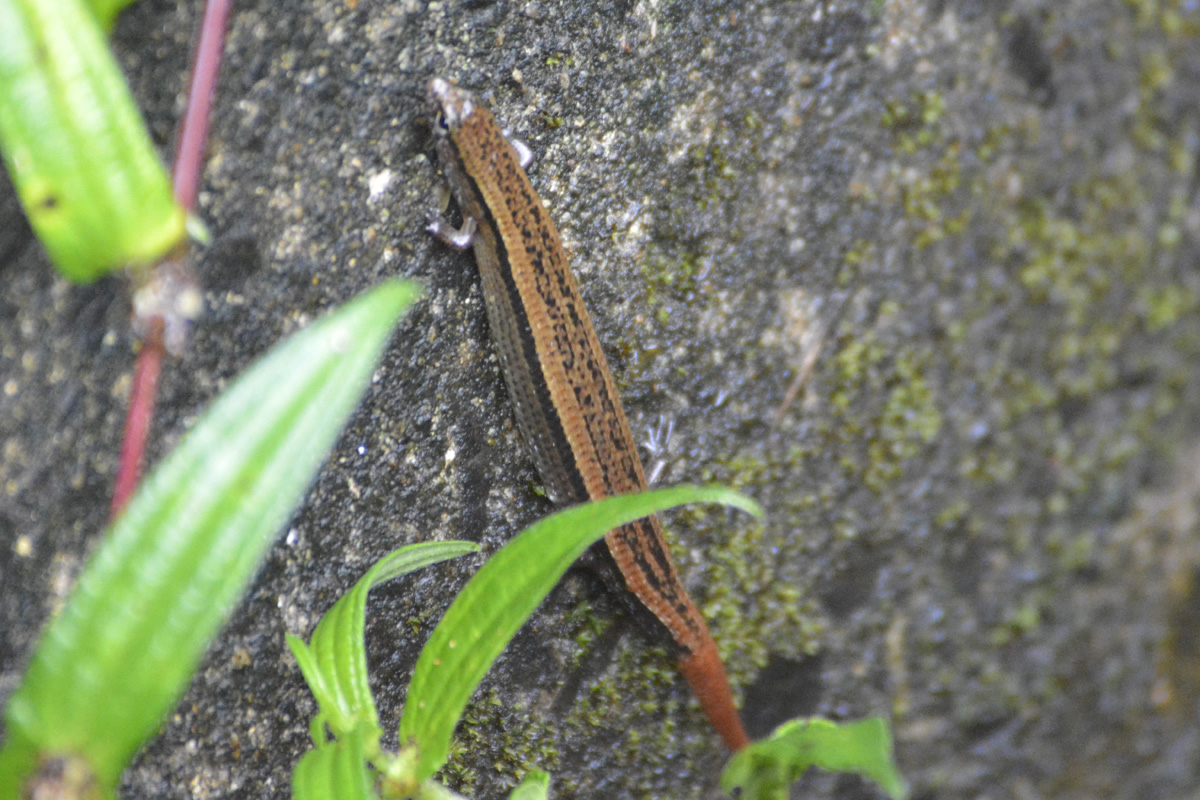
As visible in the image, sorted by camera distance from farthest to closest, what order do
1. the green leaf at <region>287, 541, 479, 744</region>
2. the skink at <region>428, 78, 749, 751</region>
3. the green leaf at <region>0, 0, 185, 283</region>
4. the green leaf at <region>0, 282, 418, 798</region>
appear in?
the skink at <region>428, 78, 749, 751</region>, the green leaf at <region>287, 541, 479, 744</region>, the green leaf at <region>0, 0, 185, 283</region>, the green leaf at <region>0, 282, 418, 798</region>

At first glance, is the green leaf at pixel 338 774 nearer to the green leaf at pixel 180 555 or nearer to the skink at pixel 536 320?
the green leaf at pixel 180 555

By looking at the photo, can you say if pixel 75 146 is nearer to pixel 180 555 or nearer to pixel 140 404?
pixel 140 404

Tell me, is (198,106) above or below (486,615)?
above

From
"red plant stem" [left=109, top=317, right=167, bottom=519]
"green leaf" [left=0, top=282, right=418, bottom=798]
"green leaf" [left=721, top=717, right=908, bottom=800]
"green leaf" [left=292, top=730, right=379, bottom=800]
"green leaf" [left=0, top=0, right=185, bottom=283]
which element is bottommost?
"green leaf" [left=721, top=717, right=908, bottom=800]

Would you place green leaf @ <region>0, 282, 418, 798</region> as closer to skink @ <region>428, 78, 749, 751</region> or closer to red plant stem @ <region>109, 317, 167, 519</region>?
red plant stem @ <region>109, 317, 167, 519</region>

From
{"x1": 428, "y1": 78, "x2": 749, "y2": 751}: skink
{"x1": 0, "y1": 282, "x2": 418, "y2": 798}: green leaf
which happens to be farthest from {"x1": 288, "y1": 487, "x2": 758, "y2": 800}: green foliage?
{"x1": 428, "y1": 78, "x2": 749, "y2": 751}: skink

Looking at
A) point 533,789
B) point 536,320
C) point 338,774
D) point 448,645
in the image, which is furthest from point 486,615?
point 536,320

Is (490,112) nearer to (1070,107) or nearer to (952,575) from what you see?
(1070,107)
